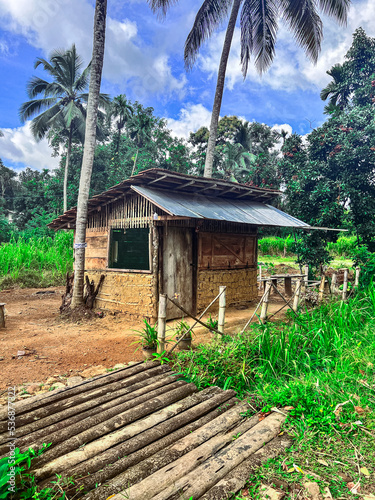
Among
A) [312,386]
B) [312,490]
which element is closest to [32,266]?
[312,386]

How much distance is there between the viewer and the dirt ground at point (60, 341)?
15.8ft

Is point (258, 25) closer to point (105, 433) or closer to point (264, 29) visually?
point (264, 29)

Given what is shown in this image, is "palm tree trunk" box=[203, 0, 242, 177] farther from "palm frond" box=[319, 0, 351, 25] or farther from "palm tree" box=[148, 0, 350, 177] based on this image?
"palm frond" box=[319, 0, 351, 25]

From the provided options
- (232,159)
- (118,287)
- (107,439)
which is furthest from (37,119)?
(107,439)

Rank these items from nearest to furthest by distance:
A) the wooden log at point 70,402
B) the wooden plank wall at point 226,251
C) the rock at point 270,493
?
the rock at point 270,493
the wooden log at point 70,402
the wooden plank wall at point 226,251

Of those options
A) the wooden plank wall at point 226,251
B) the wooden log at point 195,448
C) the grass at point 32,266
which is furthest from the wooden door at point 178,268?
the grass at point 32,266

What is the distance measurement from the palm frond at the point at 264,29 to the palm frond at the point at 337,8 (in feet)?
5.32

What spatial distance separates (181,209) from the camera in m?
6.56

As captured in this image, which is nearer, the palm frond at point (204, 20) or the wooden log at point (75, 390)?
the wooden log at point (75, 390)

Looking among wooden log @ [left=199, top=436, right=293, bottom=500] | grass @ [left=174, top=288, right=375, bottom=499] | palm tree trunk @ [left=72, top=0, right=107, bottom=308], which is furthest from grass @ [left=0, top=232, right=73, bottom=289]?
wooden log @ [left=199, top=436, right=293, bottom=500]

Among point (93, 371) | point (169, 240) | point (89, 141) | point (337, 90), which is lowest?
point (93, 371)

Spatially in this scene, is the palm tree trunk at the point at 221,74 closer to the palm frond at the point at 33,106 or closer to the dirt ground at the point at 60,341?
the dirt ground at the point at 60,341

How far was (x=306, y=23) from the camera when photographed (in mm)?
10609

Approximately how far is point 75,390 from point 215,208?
5.42 metres
